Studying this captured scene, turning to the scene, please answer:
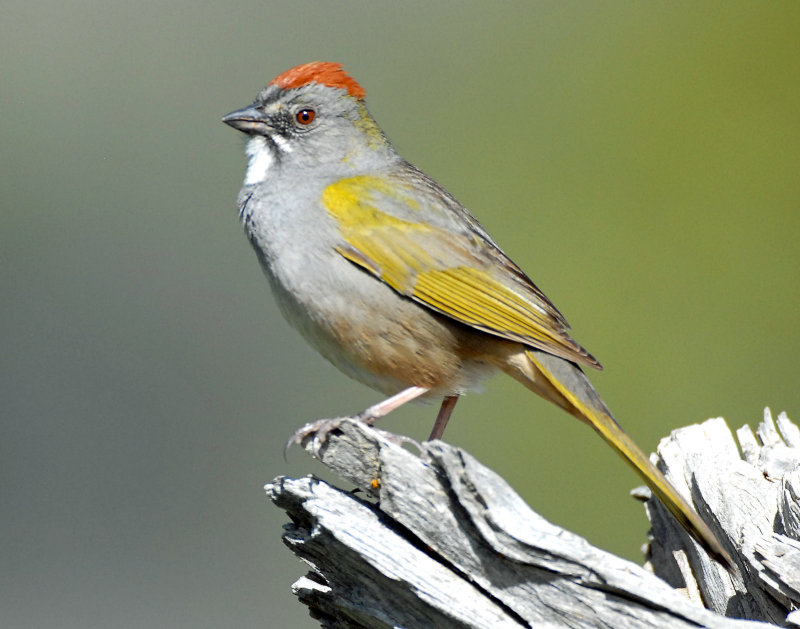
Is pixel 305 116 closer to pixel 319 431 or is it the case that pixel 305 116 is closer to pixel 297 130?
pixel 297 130

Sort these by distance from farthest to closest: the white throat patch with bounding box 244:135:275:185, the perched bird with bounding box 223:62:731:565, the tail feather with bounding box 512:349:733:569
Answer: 1. the white throat patch with bounding box 244:135:275:185
2. the perched bird with bounding box 223:62:731:565
3. the tail feather with bounding box 512:349:733:569

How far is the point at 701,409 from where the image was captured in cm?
733

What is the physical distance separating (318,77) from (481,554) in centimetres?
256

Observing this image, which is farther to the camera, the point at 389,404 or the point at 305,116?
the point at 305,116

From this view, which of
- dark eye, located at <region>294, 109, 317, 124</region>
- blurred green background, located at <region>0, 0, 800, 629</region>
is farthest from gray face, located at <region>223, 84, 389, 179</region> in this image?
blurred green background, located at <region>0, 0, 800, 629</region>

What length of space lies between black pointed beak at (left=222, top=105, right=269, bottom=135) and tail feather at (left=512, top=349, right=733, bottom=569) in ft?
5.11

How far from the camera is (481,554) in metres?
3.42

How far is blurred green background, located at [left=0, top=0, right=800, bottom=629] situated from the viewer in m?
7.40

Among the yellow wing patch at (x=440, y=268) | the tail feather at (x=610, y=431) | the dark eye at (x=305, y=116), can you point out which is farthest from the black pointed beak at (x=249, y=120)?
the tail feather at (x=610, y=431)

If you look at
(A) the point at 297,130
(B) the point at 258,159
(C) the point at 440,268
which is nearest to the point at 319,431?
(C) the point at 440,268

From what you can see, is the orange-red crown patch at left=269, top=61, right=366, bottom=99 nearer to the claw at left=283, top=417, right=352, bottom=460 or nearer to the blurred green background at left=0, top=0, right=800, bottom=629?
the claw at left=283, top=417, right=352, bottom=460

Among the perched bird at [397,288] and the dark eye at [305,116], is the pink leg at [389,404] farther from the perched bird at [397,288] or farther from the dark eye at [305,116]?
the dark eye at [305,116]

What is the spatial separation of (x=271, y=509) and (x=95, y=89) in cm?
378

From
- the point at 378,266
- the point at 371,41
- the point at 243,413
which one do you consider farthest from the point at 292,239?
the point at 371,41
